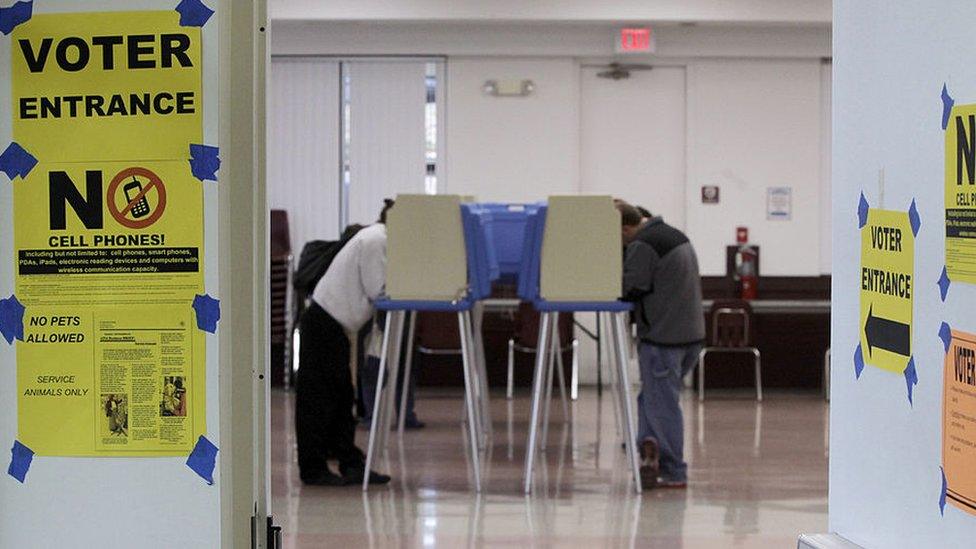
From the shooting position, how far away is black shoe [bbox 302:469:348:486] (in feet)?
23.2

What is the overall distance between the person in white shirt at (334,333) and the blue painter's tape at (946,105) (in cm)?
479

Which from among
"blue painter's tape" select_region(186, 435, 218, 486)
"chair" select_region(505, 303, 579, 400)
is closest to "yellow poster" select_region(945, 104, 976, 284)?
"blue painter's tape" select_region(186, 435, 218, 486)

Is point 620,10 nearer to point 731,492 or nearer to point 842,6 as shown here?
point 731,492

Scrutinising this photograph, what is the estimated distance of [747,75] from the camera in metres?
11.5

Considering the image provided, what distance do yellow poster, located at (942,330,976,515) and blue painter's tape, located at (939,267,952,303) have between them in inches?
2.6

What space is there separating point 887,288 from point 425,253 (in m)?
4.37

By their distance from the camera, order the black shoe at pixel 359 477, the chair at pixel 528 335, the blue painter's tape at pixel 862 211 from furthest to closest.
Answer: the chair at pixel 528 335 < the black shoe at pixel 359 477 < the blue painter's tape at pixel 862 211

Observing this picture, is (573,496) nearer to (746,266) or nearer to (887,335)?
(887,335)

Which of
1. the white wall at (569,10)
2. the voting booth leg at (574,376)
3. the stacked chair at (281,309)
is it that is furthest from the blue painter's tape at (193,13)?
the stacked chair at (281,309)

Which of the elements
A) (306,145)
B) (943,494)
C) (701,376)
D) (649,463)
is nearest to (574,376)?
(701,376)

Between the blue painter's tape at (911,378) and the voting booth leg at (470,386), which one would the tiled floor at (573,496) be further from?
the blue painter's tape at (911,378)

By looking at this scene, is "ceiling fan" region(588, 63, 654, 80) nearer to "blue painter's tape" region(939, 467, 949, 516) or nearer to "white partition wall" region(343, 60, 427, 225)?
"white partition wall" region(343, 60, 427, 225)

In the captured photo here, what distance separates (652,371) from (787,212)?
4.88 m

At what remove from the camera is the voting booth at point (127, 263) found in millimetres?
2629
